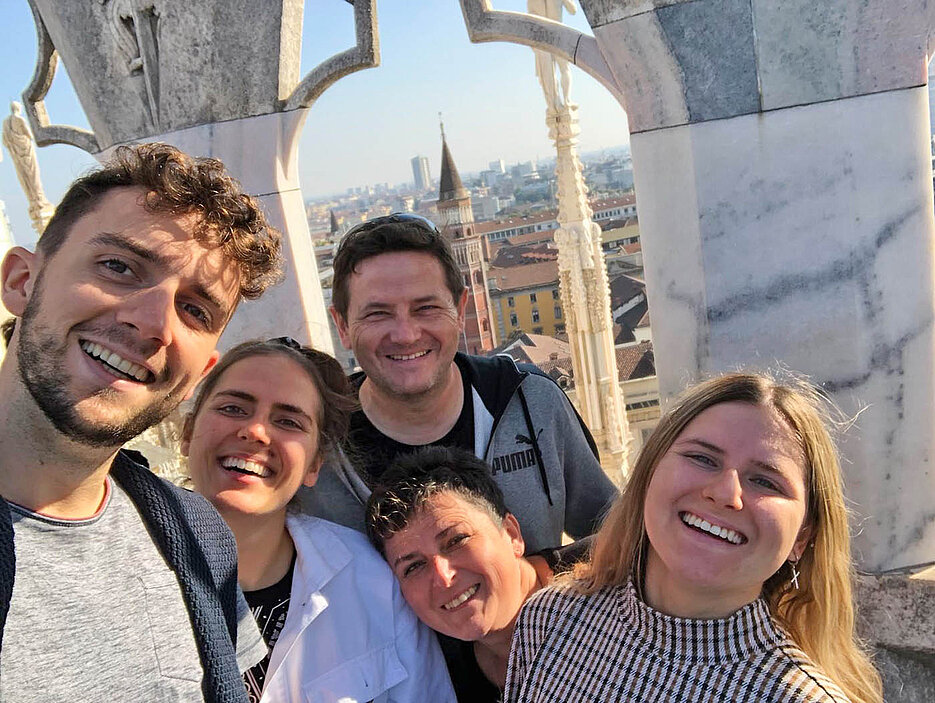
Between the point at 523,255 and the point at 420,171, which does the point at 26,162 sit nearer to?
the point at 523,255

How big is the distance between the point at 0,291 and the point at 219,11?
1.24 m

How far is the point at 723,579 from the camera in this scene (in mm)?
1350

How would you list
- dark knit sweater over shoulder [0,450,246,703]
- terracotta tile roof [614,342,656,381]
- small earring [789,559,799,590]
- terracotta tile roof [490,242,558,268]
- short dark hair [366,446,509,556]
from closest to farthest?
dark knit sweater over shoulder [0,450,246,703] < small earring [789,559,799,590] < short dark hair [366,446,509,556] < terracotta tile roof [614,342,656,381] < terracotta tile roof [490,242,558,268]

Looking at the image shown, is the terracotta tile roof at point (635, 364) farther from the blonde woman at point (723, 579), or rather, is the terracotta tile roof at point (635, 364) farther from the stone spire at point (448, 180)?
the blonde woman at point (723, 579)

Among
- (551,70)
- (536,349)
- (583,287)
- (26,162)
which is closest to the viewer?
(26,162)

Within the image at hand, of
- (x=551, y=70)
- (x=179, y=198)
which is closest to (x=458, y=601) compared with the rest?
(x=179, y=198)

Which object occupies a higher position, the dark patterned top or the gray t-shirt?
the gray t-shirt

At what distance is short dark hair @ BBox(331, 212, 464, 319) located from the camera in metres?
1.95

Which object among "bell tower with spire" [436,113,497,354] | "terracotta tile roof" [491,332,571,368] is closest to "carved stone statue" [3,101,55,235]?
"terracotta tile roof" [491,332,571,368]

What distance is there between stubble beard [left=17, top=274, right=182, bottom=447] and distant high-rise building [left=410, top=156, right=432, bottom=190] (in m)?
109

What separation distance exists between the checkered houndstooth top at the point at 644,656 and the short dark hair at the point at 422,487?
0.82 feet

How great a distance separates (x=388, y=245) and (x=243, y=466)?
2.09ft

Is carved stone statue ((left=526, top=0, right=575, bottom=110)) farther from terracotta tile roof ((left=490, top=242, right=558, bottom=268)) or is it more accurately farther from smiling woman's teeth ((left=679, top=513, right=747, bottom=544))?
terracotta tile roof ((left=490, top=242, right=558, bottom=268))

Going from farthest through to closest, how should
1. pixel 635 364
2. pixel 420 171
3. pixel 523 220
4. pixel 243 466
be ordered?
pixel 420 171, pixel 523 220, pixel 635 364, pixel 243 466
